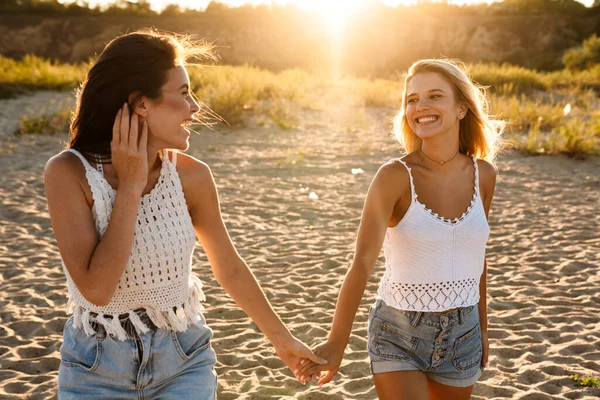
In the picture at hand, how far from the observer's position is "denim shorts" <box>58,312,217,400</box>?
2.04 meters

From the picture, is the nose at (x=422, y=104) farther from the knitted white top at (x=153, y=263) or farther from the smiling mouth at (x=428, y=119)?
the knitted white top at (x=153, y=263)

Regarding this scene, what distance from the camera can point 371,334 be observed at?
2.67 m

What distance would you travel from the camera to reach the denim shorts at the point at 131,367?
6.69 feet

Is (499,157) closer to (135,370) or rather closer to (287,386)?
(287,386)

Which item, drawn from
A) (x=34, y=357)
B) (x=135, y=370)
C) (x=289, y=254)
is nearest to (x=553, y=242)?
(x=289, y=254)

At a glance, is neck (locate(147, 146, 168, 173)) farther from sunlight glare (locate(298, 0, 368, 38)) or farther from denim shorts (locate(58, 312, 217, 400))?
sunlight glare (locate(298, 0, 368, 38))

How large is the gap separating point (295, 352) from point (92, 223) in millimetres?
1080

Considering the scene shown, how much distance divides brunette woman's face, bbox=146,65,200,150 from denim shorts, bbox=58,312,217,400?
1.93 feet

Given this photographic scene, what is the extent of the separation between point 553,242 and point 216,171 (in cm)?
604

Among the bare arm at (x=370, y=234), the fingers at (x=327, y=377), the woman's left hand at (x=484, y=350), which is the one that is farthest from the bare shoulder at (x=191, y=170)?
the woman's left hand at (x=484, y=350)

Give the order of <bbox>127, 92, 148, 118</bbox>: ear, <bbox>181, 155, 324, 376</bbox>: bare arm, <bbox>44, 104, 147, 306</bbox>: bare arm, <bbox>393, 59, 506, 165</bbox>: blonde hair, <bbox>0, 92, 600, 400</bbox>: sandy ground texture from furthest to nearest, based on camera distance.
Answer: <bbox>0, 92, 600, 400</bbox>: sandy ground texture
<bbox>393, 59, 506, 165</bbox>: blonde hair
<bbox>181, 155, 324, 376</bbox>: bare arm
<bbox>127, 92, 148, 118</bbox>: ear
<bbox>44, 104, 147, 306</bbox>: bare arm

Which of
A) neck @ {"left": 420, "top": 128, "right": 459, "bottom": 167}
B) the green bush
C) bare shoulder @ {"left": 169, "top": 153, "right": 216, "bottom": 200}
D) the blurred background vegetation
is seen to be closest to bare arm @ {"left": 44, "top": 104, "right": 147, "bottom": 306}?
bare shoulder @ {"left": 169, "top": 153, "right": 216, "bottom": 200}

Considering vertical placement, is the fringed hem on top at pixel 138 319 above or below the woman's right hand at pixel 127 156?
below

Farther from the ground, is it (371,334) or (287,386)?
(371,334)
